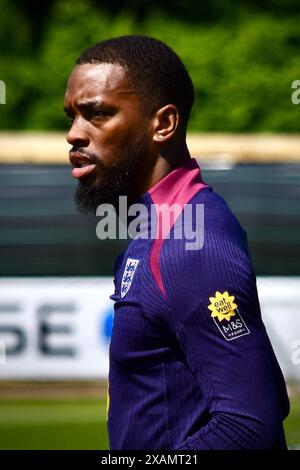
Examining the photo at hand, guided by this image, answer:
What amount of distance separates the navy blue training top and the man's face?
14cm

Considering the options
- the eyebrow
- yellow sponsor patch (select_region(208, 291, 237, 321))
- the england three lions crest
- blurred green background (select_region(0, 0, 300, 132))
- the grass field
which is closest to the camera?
yellow sponsor patch (select_region(208, 291, 237, 321))

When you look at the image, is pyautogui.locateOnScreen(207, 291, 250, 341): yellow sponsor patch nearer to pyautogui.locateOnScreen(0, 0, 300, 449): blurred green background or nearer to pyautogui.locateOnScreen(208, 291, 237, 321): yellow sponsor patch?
pyautogui.locateOnScreen(208, 291, 237, 321): yellow sponsor patch

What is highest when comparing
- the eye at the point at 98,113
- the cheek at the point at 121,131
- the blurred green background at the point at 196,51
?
the blurred green background at the point at 196,51

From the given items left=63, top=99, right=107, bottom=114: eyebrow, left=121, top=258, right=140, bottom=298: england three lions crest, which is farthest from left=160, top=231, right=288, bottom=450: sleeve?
left=63, top=99, right=107, bottom=114: eyebrow

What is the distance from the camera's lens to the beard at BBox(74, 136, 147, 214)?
2373mm

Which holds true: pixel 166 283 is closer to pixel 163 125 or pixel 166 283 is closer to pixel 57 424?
pixel 163 125

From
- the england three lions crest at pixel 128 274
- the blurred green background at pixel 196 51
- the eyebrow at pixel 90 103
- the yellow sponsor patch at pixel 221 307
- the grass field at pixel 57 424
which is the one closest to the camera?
the yellow sponsor patch at pixel 221 307

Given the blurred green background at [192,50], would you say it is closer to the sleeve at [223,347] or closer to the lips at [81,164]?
the lips at [81,164]

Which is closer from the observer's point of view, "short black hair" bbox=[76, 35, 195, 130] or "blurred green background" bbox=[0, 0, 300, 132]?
"short black hair" bbox=[76, 35, 195, 130]

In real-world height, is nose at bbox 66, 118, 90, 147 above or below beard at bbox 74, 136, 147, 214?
above

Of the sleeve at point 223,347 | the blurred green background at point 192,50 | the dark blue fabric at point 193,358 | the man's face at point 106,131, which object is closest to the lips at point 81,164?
the man's face at point 106,131

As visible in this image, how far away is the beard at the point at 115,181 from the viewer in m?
2.37

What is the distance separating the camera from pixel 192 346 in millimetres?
2105
